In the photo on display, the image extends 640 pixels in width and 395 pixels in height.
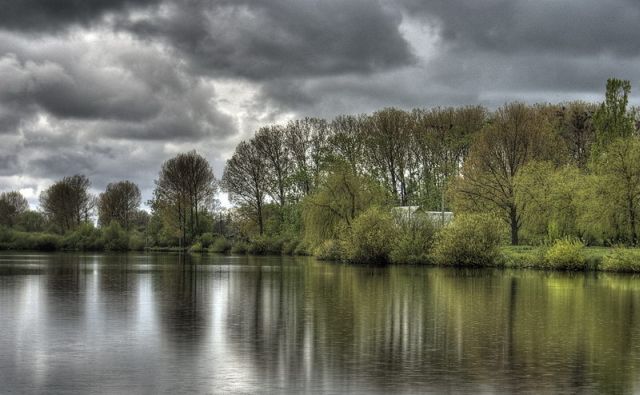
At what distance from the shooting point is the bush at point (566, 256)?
5144cm

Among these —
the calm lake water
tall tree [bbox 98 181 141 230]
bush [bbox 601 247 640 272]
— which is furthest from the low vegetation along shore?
the calm lake water

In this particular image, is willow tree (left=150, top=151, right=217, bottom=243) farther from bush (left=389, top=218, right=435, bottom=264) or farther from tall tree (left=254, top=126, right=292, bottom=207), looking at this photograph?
bush (left=389, top=218, right=435, bottom=264)

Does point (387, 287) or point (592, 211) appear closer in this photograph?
point (387, 287)

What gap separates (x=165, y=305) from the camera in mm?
27359

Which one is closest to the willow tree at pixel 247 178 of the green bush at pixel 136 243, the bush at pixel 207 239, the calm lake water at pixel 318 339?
the bush at pixel 207 239

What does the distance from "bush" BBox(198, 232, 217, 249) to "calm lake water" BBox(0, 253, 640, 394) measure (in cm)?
6414

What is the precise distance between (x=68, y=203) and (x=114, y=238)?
13549 millimetres

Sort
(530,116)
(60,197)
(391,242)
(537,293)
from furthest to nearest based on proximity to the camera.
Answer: (60,197) < (530,116) < (391,242) < (537,293)

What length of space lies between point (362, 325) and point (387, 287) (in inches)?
579

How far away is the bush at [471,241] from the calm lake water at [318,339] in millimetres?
19391

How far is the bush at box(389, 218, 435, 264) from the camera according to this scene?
59.8 metres

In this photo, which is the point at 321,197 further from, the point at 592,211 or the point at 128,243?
the point at 128,243

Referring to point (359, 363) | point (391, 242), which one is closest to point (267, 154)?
point (391, 242)

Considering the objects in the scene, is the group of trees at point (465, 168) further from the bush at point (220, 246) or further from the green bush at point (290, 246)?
the bush at point (220, 246)
